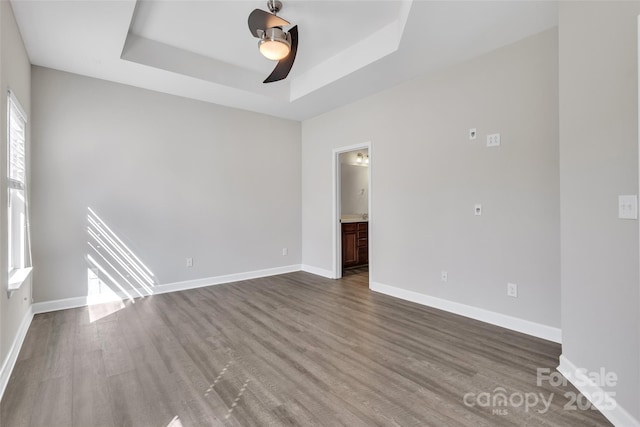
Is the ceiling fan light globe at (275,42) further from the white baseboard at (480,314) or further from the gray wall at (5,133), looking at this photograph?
the white baseboard at (480,314)

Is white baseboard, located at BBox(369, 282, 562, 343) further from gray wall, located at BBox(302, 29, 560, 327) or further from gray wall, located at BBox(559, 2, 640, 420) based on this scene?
gray wall, located at BBox(559, 2, 640, 420)

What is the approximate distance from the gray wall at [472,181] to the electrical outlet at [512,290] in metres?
0.04

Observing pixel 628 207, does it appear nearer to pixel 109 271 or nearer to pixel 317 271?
pixel 317 271

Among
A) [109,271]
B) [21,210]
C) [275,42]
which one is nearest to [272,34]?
[275,42]

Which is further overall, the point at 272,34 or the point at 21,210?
the point at 21,210

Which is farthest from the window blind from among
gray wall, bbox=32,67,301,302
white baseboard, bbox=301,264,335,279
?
white baseboard, bbox=301,264,335,279

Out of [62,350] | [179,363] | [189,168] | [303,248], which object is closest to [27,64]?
[189,168]

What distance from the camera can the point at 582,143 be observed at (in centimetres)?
200

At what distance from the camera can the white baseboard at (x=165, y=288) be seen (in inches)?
142

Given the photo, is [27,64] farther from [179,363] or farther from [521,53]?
[521,53]

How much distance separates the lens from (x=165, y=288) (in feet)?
14.3

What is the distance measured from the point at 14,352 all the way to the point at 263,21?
3234 millimetres

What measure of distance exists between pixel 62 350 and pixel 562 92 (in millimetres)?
4391

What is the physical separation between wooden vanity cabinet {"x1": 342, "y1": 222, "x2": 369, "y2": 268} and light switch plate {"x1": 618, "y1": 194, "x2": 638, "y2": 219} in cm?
411
